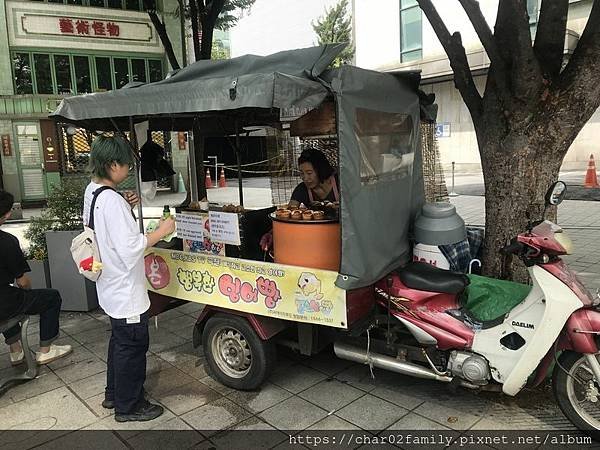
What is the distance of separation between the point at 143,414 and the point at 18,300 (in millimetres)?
1450

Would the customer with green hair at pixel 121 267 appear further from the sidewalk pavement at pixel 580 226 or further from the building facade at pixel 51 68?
the building facade at pixel 51 68

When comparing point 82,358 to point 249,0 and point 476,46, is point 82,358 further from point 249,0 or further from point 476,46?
point 476,46

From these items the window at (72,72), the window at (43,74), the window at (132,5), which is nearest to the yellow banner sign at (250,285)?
the window at (72,72)

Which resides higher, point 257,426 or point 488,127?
point 488,127

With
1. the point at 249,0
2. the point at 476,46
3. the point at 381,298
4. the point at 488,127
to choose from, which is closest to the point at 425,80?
the point at 476,46

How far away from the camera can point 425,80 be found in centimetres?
2189

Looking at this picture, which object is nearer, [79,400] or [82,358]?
[79,400]

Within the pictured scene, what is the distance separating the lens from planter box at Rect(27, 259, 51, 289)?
566cm

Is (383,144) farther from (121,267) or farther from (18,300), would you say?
(18,300)

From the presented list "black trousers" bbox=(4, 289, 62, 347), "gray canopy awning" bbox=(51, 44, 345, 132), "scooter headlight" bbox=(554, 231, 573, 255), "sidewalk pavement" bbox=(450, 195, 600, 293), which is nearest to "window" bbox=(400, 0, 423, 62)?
"sidewalk pavement" bbox=(450, 195, 600, 293)

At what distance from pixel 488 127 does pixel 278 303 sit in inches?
94.9

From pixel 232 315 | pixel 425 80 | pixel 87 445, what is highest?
pixel 425 80

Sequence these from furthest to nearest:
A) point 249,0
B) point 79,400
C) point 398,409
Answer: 1. point 249,0
2. point 79,400
3. point 398,409

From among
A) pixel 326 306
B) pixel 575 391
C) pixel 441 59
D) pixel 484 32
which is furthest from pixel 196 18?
pixel 441 59
